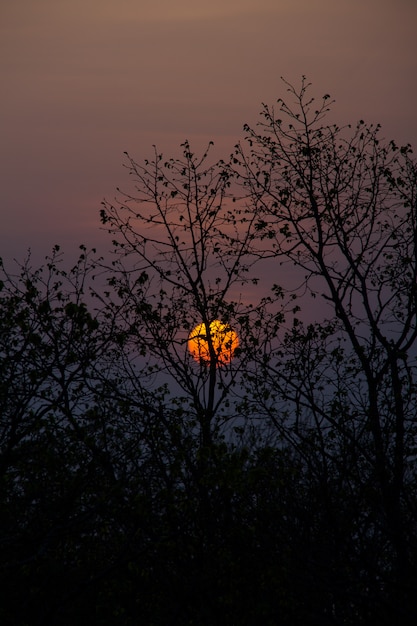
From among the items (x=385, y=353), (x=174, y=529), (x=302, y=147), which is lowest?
(x=174, y=529)

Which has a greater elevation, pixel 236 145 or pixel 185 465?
pixel 236 145

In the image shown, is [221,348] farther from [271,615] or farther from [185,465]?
[271,615]

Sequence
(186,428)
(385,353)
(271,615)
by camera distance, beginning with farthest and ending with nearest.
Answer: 1. (385,353)
2. (186,428)
3. (271,615)

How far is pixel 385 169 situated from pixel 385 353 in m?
5.16

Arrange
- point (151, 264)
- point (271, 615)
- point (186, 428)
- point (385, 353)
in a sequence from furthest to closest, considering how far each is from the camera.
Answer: point (151, 264) → point (385, 353) → point (186, 428) → point (271, 615)

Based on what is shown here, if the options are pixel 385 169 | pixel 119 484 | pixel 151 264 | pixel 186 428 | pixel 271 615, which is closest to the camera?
pixel 119 484

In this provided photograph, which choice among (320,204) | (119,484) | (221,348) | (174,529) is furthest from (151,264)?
(119,484)

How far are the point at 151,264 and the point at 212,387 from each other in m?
4.36

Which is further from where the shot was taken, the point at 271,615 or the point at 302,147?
the point at 302,147

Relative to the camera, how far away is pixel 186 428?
56.4ft

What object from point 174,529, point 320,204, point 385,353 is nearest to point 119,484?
point 174,529

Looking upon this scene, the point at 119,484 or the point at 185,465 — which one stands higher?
the point at 185,465

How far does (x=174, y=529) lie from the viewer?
1359cm

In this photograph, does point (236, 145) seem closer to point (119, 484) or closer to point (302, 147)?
point (302, 147)
